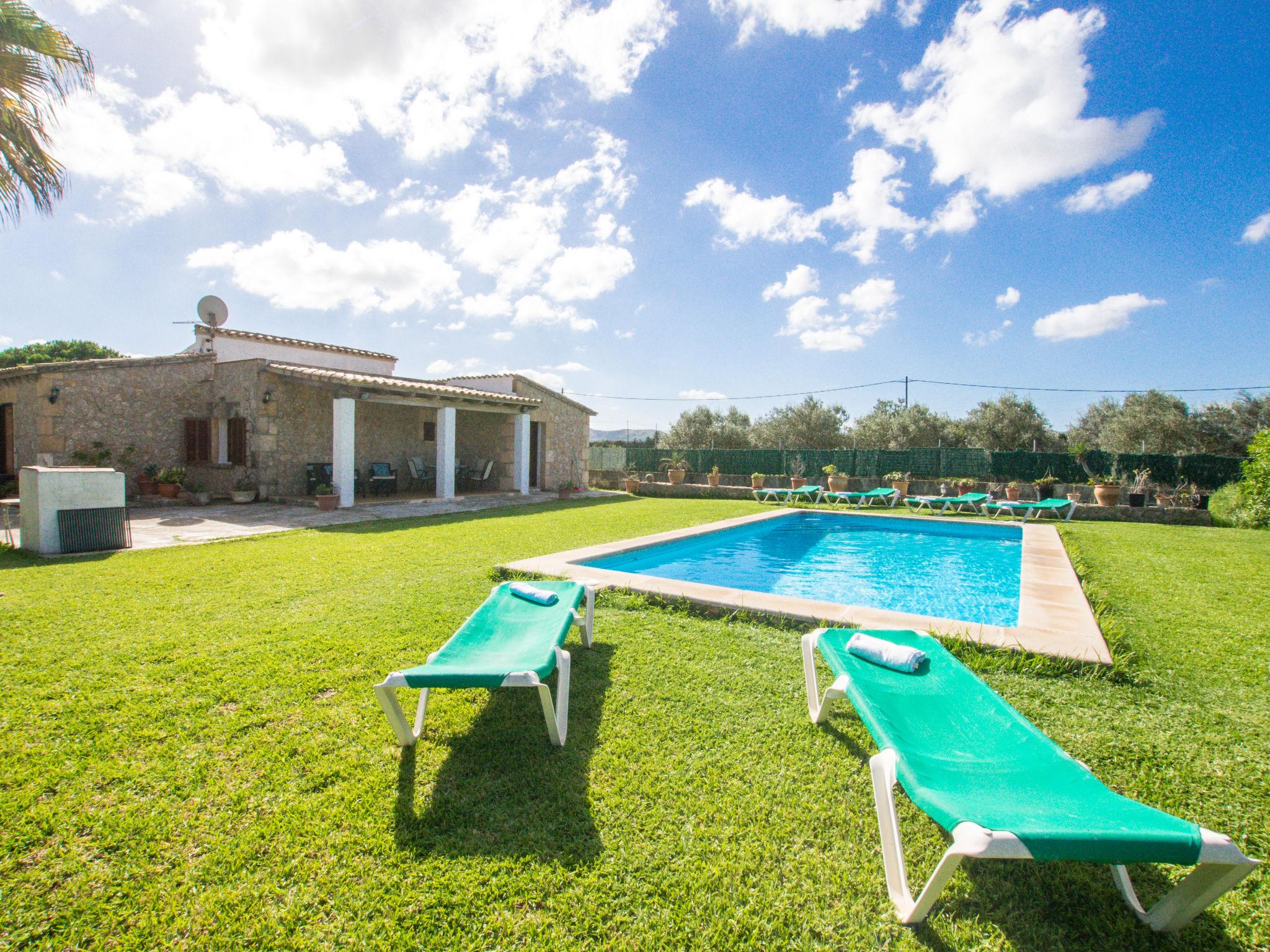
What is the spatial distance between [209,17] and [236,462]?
872 centimetres

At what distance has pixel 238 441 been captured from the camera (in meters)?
12.6

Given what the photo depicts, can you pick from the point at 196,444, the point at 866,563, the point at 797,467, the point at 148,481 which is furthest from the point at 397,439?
the point at 797,467

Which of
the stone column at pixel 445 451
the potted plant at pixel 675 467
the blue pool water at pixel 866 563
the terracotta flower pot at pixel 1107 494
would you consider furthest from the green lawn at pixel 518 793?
the potted plant at pixel 675 467

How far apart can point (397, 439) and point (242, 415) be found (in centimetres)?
380

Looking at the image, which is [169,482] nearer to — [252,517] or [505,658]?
[252,517]

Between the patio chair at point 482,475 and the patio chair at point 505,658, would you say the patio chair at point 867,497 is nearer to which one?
the patio chair at point 482,475

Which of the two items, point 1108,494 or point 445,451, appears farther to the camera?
point 445,451

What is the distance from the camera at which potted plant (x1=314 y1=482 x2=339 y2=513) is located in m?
11.2

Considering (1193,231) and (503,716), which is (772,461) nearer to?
(1193,231)

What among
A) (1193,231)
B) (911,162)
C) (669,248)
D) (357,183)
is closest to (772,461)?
(669,248)

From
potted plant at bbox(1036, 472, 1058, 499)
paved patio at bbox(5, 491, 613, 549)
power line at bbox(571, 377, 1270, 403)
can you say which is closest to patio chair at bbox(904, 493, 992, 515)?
potted plant at bbox(1036, 472, 1058, 499)

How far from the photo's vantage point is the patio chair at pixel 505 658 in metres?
2.42

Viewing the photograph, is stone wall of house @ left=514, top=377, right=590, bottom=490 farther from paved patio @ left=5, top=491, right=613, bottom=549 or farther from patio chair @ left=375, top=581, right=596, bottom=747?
patio chair @ left=375, top=581, right=596, bottom=747

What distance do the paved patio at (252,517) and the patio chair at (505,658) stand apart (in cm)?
664
